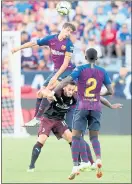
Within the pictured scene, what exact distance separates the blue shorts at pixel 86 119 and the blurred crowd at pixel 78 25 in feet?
41.9

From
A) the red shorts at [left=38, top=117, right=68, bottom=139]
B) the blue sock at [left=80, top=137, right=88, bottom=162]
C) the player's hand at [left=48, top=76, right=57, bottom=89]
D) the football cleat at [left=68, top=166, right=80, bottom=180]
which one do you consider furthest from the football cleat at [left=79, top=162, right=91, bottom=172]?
the red shorts at [left=38, top=117, right=68, bottom=139]

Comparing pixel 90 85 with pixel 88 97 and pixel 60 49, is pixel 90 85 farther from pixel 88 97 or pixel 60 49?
pixel 60 49

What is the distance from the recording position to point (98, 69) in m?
15.0

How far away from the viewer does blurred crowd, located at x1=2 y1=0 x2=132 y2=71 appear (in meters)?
28.6

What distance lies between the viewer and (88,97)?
49.4ft

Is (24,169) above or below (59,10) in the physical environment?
below

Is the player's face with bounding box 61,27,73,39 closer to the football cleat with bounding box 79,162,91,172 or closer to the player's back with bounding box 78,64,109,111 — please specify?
the player's back with bounding box 78,64,109,111

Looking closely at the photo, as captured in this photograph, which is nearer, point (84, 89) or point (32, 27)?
point (84, 89)

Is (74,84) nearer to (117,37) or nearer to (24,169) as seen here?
(24,169)

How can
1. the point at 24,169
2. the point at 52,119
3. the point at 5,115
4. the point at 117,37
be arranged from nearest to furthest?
the point at 52,119, the point at 24,169, the point at 5,115, the point at 117,37

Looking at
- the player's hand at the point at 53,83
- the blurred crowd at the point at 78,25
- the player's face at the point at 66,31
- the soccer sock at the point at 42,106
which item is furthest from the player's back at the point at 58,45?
the blurred crowd at the point at 78,25

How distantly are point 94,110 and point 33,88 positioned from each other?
1238cm

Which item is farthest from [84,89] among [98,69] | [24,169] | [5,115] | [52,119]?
[5,115]

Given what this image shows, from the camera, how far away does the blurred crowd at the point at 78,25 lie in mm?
28641
